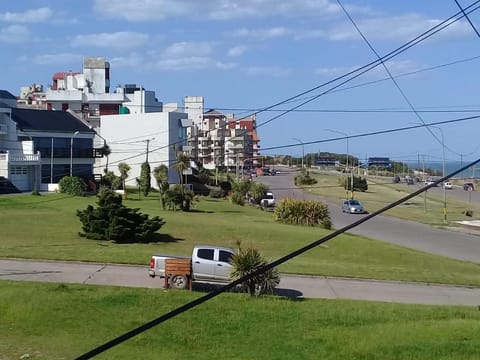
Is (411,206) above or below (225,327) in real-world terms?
below

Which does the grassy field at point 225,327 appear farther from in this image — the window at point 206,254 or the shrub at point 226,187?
the shrub at point 226,187

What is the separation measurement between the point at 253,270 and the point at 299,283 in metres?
5.53

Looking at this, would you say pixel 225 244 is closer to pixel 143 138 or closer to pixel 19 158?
pixel 19 158

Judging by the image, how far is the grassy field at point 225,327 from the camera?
580 inches

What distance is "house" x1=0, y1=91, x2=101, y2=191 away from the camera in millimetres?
80312

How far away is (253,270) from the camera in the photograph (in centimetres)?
2298

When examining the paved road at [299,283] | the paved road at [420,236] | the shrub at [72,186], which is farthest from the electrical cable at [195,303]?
the shrub at [72,186]

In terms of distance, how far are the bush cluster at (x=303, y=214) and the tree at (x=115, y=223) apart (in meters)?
19.5

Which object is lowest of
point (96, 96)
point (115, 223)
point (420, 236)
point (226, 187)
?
point (420, 236)

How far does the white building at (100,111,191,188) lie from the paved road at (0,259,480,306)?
70142 mm

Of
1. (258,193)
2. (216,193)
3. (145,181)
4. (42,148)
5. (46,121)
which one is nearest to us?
(145,181)

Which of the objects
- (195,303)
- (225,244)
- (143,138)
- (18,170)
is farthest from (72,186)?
(195,303)

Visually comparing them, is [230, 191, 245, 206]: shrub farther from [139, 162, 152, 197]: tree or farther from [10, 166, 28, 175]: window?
[10, 166, 28, 175]: window

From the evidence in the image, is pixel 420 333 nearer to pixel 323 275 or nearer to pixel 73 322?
pixel 73 322
